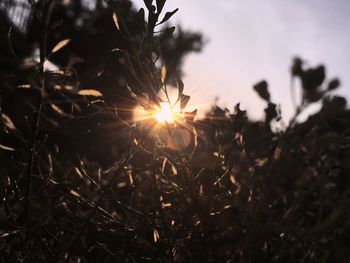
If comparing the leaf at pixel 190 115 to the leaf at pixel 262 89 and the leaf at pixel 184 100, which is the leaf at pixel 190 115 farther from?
the leaf at pixel 262 89

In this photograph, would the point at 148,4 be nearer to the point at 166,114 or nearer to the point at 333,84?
the point at 166,114

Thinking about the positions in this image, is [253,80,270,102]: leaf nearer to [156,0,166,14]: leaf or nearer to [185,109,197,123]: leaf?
[185,109,197,123]: leaf

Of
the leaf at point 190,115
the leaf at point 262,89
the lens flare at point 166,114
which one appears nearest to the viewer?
the lens flare at point 166,114

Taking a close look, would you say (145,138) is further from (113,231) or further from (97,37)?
(97,37)

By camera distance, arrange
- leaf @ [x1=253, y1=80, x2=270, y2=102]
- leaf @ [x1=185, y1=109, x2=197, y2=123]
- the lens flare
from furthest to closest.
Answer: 1. leaf @ [x1=253, y1=80, x2=270, y2=102]
2. leaf @ [x1=185, y1=109, x2=197, y2=123]
3. the lens flare

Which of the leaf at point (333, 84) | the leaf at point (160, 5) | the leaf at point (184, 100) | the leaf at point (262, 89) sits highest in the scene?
the leaf at point (160, 5)

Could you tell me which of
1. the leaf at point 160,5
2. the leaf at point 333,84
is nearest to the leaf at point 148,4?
the leaf at point 160,5

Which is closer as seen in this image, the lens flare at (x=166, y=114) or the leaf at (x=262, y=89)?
the lens flare at (x=166, y=114)

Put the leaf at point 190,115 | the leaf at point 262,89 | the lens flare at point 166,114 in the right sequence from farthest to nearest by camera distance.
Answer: the leaf at point 262,89 → the leaf at point 190,115 → the lens flare at point 166,114

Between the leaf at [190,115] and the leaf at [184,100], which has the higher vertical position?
→ the leaf at [184,100]

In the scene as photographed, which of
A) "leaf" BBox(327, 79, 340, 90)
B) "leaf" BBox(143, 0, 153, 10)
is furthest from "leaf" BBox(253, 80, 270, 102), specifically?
"leaf" BBox(143, 0, 153, 10)

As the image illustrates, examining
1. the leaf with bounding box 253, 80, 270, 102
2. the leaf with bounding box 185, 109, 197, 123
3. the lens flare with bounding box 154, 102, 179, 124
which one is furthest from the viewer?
the leaf with bounding box 253, 80, 270, 102
